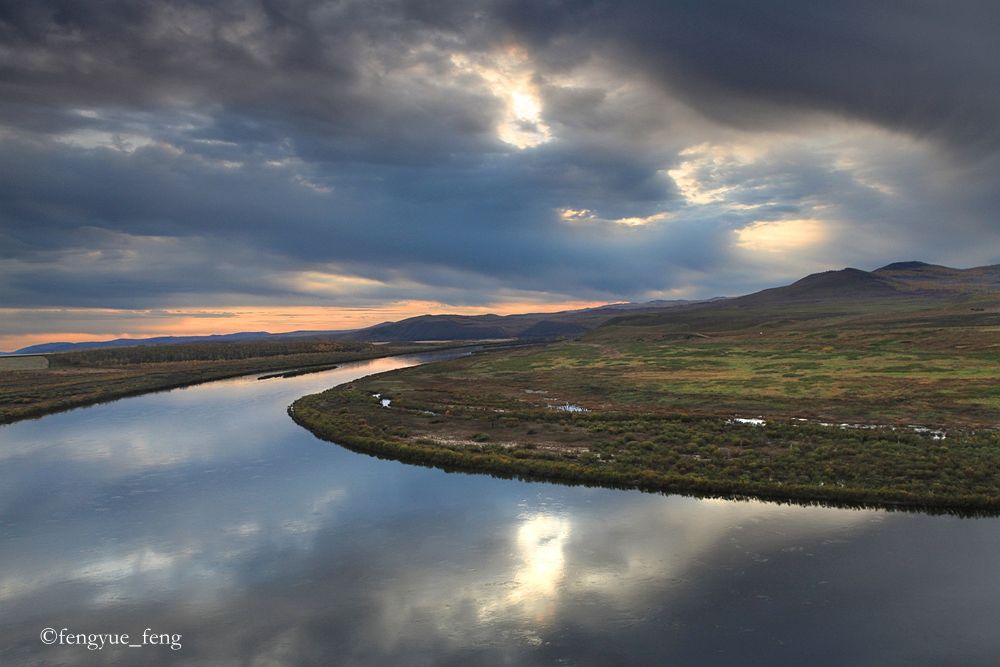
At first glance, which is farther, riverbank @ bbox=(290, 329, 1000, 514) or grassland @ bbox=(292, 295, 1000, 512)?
grassland @ bbox=(292, 295, 1000, 512)

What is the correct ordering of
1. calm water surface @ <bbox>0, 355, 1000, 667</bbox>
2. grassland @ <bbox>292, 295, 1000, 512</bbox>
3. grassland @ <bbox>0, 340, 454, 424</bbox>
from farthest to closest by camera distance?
grassland @ <bbox>0, 340, 454, 424</bbox> → grassland @ <bbox>292, 295, 1000, 512</bbox> → calm water surface @ <bbox>0, 355, 1000, 667</bbox>

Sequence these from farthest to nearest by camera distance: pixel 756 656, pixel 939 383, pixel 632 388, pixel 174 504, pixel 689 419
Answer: pixel 632 388 → pixel 939 383 → pixel 689 419 → pixel 174 504 → pixel 756 656

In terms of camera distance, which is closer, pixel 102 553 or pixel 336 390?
pixel 102 553

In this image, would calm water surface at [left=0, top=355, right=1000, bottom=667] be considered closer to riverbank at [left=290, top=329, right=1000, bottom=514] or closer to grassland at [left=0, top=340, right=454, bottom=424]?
riverbank at [left=290, top=329, right=1000, bottom=514]

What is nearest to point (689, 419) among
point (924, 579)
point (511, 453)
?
point (511, 453)

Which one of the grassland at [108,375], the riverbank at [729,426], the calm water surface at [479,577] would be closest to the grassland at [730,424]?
the riverbank at [729,426]

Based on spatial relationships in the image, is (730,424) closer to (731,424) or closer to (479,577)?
(731,424)

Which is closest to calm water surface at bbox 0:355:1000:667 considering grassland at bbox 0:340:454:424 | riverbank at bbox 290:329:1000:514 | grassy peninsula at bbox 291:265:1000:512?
riverbank at bbox 290:329:1000:514

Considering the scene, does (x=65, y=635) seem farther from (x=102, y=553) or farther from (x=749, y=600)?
(x=749, y=600)
